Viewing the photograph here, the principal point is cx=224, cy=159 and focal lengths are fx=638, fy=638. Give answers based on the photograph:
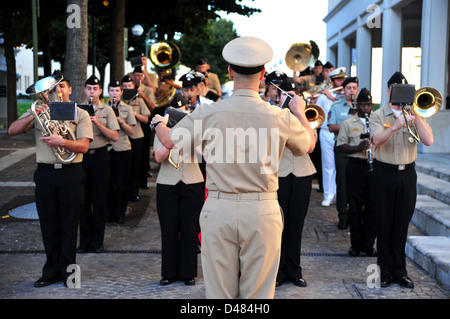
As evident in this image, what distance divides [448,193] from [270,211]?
618 cm

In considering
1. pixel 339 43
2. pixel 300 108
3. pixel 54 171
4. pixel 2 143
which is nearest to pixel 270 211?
pixel 300 108

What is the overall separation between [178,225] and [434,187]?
493 centimetres

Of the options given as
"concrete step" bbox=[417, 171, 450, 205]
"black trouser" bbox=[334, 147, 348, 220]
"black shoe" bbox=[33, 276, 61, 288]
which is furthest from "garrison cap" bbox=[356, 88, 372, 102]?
"black shoe" bbox=[33, 276, 61, 288]

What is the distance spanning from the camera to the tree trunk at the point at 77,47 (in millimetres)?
10031

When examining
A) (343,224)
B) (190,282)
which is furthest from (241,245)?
(343,224)

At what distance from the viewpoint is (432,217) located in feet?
27.6

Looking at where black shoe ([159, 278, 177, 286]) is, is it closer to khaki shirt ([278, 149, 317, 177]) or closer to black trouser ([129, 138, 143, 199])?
khaki shirt ([278, 149, 317, 177])

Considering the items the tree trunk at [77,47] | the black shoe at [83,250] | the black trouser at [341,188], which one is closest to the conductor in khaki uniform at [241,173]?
the black shoe at [83,250]

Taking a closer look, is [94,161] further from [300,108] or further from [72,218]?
[300,108]

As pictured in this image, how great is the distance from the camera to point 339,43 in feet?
96.3

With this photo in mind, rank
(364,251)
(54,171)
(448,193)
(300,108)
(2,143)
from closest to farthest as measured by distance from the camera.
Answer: (300,108) → (54,171) → (364,251) → (448,193) → (2,143)

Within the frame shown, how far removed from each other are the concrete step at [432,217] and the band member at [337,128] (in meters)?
1.02

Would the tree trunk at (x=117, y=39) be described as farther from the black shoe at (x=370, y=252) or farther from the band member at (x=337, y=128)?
the black shoe at (x=370, y=252)

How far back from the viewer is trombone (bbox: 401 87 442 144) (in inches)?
248
